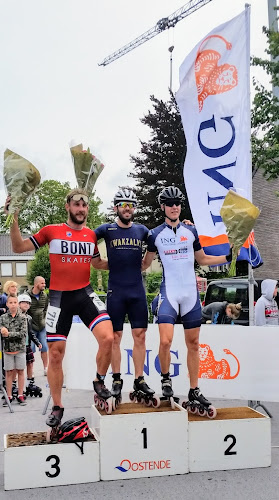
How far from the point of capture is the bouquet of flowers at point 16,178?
487 cm

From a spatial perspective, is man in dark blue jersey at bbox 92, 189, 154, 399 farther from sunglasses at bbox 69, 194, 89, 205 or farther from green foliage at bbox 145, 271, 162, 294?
green foliage at bbox 145, 271, 162, 294

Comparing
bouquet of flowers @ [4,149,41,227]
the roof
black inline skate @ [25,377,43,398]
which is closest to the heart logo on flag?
bouquet of flowers @ [4,149,41,227]

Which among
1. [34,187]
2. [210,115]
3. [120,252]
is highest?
[210,115]

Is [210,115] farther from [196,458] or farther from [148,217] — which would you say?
[148,217]

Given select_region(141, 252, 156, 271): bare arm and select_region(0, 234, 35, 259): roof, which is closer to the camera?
select_region(141, 252, 156, 271): bare arm

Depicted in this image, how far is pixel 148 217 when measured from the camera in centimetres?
2806

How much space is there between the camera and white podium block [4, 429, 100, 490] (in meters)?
4.68

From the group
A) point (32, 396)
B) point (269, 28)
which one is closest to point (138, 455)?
point (32, 396)

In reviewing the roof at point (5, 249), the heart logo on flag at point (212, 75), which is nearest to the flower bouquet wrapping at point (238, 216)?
the heart logo on flag at point (212, 75)

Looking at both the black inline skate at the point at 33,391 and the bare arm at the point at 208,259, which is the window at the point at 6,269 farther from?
the bare arm at the point at 208,259

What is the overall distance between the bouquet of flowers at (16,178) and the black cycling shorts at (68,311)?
2.66 feet

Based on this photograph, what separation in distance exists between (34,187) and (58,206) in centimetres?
5471

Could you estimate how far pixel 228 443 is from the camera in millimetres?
5176

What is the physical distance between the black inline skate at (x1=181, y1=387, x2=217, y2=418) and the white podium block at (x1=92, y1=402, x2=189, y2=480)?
314 mm
